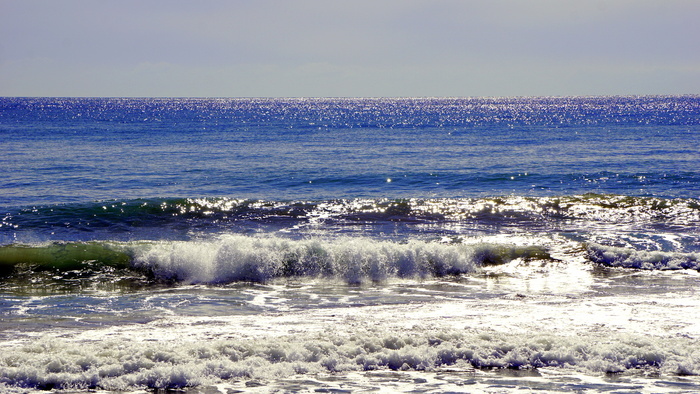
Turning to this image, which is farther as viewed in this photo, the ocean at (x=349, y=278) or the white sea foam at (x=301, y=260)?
the white sea foam at (x=301, y=260)

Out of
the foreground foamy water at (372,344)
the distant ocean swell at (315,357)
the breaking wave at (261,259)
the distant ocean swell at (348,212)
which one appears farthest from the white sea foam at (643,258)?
the distant ocean swell at (315,357)

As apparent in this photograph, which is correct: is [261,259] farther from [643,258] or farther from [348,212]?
[643,258]

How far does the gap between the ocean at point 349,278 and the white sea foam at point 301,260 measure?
5 cm

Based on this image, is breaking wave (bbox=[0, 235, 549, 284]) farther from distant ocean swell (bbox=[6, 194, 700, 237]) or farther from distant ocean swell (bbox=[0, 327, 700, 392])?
distant ocean swell (bbox=[0, 327, 700, 392])

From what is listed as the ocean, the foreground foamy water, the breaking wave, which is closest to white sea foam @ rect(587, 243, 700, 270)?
the ocean

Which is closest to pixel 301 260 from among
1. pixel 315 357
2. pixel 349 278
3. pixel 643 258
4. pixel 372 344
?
pixel 349 278

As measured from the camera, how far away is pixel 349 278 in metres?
15.3

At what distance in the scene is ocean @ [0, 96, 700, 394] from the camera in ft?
28.2

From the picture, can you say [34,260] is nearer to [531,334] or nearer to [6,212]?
[6,212]

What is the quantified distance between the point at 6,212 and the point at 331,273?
44.0ft

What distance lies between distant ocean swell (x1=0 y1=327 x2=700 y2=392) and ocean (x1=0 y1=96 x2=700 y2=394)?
0.10ft

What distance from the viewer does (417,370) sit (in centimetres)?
884

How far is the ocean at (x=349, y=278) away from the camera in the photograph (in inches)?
339

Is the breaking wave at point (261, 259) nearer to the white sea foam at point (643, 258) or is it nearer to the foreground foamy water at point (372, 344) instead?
the white sea foam at point (643, 258)
